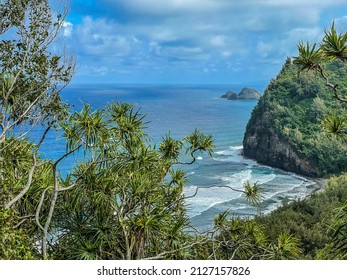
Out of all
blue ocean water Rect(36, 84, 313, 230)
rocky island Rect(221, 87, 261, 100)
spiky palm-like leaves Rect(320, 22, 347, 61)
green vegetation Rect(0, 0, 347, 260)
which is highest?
rocky island Rect(221, 87, 261, 100)

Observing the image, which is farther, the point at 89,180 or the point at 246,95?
the point at 246,95

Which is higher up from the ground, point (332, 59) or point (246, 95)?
point (246, 95)

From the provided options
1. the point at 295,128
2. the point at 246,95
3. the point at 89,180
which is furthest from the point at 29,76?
the point at 246,95

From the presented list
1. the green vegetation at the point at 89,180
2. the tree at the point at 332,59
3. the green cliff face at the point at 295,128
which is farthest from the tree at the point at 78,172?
the green cliff face at the point at 295,128

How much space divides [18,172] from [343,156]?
1198 inches

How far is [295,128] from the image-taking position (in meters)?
36.1

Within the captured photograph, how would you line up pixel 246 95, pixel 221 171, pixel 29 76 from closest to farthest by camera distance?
pixel 29 76, pixel 221 171, pixel 246 95

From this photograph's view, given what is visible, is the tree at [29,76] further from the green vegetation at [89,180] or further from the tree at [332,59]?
the tree at [332,59]

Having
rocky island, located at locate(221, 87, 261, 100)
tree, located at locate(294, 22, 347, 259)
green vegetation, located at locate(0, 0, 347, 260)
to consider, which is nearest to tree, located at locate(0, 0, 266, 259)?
green vegetation, located at locate(0, 0, 347, 260)

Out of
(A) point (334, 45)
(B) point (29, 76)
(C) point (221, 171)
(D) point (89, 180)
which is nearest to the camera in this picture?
(A) point (334, 45)

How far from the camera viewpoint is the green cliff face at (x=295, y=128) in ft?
104

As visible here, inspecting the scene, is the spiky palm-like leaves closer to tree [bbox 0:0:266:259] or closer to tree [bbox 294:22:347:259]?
tree [bbox 294:22:347:259]

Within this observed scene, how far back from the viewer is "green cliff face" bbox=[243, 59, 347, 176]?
31.8 meters

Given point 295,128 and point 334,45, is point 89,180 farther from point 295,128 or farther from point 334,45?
point 295,128
